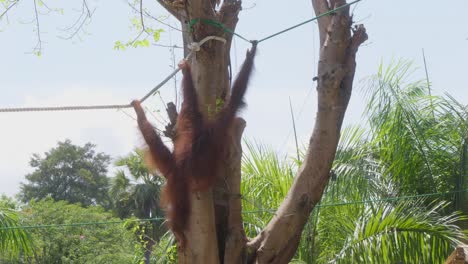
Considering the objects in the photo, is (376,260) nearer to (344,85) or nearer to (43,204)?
(344,85)

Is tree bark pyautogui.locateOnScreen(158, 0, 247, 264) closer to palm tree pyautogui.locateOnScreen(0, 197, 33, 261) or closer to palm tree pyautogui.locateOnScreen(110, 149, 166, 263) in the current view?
palm tree pyautogui.locateOnScreen(0, 197, 33, 261)

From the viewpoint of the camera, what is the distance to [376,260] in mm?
6305

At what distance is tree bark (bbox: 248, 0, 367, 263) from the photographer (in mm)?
4426

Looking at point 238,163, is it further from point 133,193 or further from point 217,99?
point 133,193

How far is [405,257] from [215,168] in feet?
9.05

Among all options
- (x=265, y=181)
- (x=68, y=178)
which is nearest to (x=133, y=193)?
(x=68, y=178)

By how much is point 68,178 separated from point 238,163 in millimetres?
31299

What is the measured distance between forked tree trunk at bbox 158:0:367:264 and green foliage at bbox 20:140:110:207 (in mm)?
28251

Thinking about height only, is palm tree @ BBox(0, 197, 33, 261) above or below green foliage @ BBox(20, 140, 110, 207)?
below

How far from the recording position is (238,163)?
4691mm

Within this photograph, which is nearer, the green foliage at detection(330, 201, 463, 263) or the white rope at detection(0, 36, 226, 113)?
the white rope at detection(0, 36, 226, 113)

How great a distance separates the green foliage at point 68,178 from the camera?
33031 mm

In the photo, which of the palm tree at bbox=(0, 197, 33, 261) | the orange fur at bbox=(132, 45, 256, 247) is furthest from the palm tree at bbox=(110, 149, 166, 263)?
the orange fur at bbox=(132, 45, 256, 247)

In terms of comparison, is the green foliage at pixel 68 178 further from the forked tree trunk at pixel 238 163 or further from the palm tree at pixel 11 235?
the forked tree trunk at pixel 238 163
